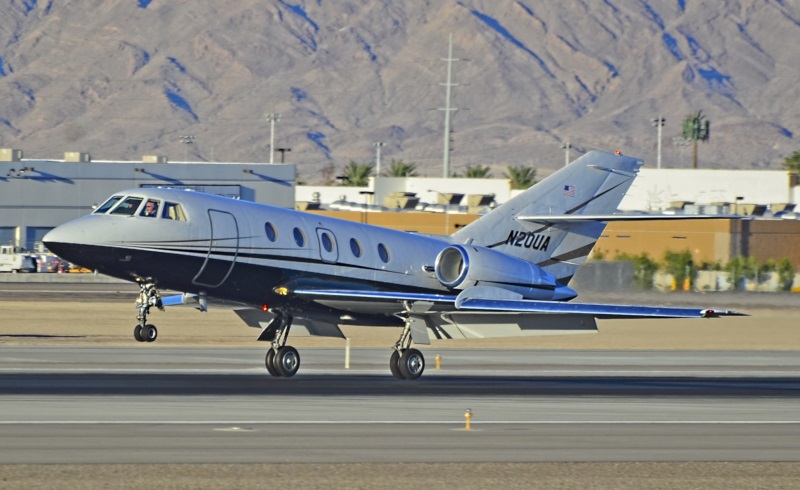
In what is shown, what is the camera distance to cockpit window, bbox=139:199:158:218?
89.3 ft

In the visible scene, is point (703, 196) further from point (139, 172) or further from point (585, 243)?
point (585, 243)

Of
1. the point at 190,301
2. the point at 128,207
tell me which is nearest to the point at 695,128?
the point at 190,301

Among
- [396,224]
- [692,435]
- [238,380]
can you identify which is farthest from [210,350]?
[396,224]

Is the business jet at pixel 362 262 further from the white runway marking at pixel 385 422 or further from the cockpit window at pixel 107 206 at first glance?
the white runway marking at pixel 385 422

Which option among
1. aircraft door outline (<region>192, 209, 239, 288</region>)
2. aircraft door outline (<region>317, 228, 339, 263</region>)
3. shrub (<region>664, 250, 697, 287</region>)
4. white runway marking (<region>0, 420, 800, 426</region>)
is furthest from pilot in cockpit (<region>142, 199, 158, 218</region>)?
shrub (<region>664, 250, 697, 287</region>)

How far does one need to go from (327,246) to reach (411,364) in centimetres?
327

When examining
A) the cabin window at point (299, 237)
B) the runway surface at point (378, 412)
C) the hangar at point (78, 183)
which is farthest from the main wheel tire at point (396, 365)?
the hangar at point (78, 183)

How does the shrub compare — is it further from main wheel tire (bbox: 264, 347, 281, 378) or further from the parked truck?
the parked truck

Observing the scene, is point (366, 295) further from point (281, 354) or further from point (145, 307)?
point (145, 307)

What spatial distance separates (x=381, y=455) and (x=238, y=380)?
11220 millimetres

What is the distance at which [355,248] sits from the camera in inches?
1196

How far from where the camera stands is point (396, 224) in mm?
83812

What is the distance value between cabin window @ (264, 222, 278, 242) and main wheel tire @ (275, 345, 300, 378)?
259cm

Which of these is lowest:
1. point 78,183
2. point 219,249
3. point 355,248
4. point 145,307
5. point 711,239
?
point 145,307
